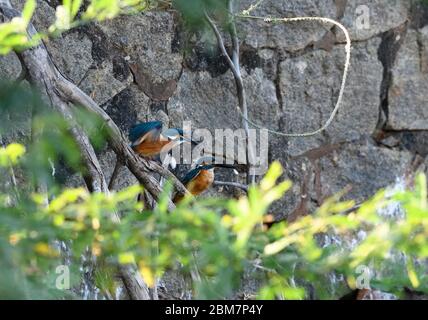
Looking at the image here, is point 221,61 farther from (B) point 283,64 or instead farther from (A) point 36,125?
(A) point 36,125

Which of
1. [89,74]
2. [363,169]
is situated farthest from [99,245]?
[363,169]

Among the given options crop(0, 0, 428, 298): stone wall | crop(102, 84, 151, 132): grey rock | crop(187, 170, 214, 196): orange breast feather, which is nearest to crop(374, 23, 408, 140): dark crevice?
crop(0, 0, 428, 298): stone wall

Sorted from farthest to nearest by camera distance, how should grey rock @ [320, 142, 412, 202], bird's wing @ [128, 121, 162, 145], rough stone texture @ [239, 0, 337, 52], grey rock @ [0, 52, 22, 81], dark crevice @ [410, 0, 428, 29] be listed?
dark crevice @ [410, 0, 428, 29]
grey rock @ [320, 142, 412, 202]
rough stone texture @ [239, 0, 337, 52]
bird's wing @ [128, 121, 162, 145]
grey rock @ [0, 52, 22, 81]

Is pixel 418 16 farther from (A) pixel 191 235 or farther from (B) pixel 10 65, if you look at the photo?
(A) pixel 191 235

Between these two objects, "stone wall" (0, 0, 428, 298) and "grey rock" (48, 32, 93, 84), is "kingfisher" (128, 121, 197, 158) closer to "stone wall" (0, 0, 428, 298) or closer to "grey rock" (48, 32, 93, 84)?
"stone wall" (0, 0, 428, 298)

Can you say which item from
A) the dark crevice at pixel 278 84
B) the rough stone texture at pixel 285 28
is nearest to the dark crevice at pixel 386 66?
the rough stone texture at pixel 285 28

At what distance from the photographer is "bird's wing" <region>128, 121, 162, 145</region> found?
9.91ft

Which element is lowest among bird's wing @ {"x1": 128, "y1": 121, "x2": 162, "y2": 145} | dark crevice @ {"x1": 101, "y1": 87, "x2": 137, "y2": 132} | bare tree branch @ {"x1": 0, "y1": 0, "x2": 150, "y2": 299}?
bare tree branch @ {"x1": 0, "y1": 0, "x2": 150, "y2": 299}

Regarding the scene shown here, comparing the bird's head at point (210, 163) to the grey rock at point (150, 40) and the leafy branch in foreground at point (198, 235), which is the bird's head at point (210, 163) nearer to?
the grey rock at point (150, 40)

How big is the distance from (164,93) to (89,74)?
0.29m

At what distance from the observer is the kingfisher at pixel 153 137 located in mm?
3031

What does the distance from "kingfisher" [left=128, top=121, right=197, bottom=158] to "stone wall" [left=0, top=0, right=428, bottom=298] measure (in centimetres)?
10

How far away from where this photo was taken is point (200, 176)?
3236 millimetres

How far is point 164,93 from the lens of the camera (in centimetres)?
327
